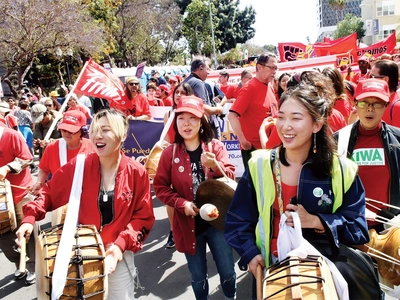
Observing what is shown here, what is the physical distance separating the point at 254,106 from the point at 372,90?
1903 millimetres

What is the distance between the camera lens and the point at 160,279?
4562 millimetres

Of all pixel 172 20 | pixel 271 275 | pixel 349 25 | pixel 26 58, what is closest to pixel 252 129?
pixel 271 275

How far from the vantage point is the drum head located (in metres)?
3.06

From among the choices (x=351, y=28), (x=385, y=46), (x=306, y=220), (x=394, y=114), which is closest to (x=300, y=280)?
(x=306, y=220)

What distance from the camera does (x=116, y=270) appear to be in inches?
110

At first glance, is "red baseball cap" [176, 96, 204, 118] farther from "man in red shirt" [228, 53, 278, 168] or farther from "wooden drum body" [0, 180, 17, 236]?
"wooden drum body" [0, 180, 17, 236]

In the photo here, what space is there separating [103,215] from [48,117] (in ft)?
21.3

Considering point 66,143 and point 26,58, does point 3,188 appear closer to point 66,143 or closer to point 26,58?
point 66,143

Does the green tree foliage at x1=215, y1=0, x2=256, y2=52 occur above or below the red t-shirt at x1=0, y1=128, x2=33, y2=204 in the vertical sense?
above

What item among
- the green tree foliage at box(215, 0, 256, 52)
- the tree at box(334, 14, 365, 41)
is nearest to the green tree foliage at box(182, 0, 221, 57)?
the green tree foliage at box(215, 0, 256, 52)

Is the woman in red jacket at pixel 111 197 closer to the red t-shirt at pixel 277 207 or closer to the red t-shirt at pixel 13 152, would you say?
the red t-shirt at pixel 277 207

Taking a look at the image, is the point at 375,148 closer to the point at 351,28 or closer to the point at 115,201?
the point at 115,201

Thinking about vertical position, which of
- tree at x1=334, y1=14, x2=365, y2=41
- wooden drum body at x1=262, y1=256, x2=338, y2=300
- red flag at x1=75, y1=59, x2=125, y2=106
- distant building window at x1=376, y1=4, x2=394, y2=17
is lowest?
wooden drum body at x1=262, y1=256, x2=338, y2=300

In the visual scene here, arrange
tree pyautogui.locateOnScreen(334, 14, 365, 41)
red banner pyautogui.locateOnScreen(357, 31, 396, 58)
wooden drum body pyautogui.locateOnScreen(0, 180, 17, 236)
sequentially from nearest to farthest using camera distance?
wooden drum body pyautogui.locateOnScreen(0, 180, 17, 236), red banner pyautogui.locateOnScreen(357, 31, 396, 58), tree pyautogui.locateOnScreen(334, 14, 365, 41)
